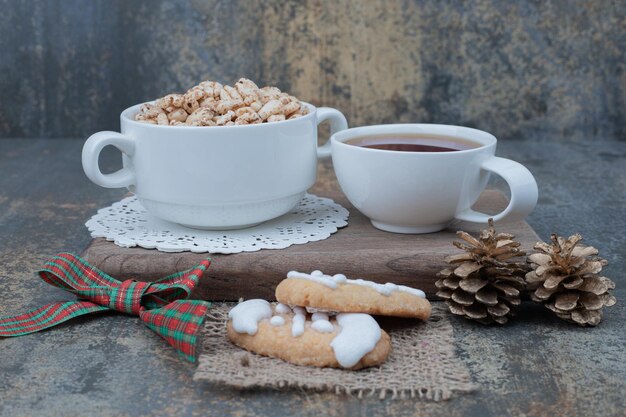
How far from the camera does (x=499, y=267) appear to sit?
985 mm

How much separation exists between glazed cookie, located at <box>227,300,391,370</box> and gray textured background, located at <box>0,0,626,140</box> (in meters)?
1.32

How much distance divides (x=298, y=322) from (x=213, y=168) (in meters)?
0.29

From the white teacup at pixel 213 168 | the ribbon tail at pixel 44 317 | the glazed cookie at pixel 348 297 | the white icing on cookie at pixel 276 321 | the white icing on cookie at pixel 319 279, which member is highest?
the white teacup at pixel 213 168

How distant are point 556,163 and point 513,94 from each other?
0.31 m

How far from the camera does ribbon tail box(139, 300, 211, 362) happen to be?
2.94 feet

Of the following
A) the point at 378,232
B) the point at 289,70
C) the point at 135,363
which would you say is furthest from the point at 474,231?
the point at 289,70

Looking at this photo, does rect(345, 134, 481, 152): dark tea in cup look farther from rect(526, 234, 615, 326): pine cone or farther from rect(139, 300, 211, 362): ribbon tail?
rect(139, 300, 211, 362): ribbon tail

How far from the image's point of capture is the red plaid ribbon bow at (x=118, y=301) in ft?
3.05

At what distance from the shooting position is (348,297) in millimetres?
913

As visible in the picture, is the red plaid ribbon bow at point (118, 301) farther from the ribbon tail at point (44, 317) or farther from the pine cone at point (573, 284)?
the pine cone at point (573, 284)

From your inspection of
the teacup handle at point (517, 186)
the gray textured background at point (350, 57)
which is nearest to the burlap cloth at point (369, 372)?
the teacup handle at point (517, 186)

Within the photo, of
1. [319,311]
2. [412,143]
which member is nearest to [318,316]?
[319,311]

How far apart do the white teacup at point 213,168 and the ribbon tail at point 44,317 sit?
19cm

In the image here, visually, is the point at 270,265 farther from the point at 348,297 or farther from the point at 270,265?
the point at 348,297
